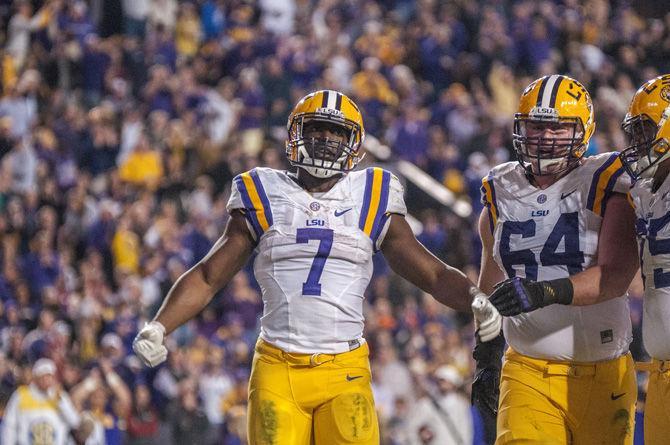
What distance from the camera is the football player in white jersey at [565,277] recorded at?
4.81 meters

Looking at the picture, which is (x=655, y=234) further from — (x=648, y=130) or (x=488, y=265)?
(x=488, y=265)

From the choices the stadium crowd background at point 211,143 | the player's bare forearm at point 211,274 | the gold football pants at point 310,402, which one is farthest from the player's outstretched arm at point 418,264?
the stadium crowd background at point 211,143

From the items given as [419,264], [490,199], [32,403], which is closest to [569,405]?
[419,264]

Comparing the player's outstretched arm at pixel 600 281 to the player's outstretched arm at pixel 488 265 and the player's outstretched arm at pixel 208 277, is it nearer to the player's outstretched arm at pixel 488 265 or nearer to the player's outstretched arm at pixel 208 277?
the player's outstretched arm at pixel 488 265

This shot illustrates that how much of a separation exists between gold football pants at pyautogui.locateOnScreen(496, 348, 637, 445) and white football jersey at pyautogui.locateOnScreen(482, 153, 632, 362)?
0.06m

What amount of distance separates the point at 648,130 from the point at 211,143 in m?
8.75

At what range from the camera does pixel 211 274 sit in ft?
16.4

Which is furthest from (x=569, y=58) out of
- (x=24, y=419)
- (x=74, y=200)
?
(x=24, y=419)

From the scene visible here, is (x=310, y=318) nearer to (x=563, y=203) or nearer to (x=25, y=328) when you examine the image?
(x=563, y=203)

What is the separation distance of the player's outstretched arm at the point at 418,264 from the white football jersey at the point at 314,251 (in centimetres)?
6

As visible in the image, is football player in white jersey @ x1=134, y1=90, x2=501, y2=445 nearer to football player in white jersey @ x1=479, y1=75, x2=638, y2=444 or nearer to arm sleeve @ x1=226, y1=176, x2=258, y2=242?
arm sleeve @ x1=226, y1=176, x2=258, y2=242

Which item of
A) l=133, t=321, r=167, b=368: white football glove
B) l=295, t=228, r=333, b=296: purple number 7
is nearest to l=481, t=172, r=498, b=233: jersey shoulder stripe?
l=295, t=228, r=333, b=296: purple number 7

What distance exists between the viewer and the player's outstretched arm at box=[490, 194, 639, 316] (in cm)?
464

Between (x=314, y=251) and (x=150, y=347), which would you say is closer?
(x=150, y=347)
